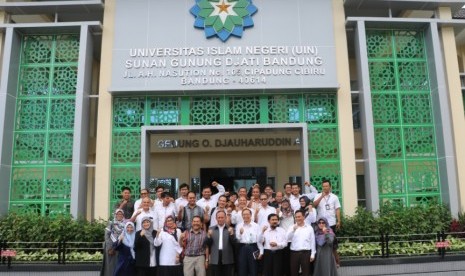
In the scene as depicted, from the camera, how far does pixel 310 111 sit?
37.6ft

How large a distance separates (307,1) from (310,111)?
3084 mm

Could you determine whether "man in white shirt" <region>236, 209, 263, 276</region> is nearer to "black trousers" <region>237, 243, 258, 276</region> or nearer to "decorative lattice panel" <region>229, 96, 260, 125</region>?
"black trousers" <region>237, 243, 258, 276</region>

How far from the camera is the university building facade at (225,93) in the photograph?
36.5ft

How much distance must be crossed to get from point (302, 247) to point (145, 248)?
2537 millimetres

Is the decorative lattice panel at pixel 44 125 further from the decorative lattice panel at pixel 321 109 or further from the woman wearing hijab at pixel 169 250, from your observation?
→ the decorative lattice panel at pixel 321 109

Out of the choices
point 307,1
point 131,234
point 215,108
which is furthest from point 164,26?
point 131,234

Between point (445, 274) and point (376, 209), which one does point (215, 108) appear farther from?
point (445, 274)

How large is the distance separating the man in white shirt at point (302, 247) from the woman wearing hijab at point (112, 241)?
9.30 feet

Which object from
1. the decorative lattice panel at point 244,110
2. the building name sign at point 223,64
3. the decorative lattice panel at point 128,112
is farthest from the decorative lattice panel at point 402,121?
the decorative lattice panel at point 128,112

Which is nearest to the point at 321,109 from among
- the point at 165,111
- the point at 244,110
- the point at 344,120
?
the point at 344,120

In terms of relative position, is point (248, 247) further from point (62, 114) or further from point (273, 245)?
point (62, 114)

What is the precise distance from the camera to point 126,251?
6805 millimetres

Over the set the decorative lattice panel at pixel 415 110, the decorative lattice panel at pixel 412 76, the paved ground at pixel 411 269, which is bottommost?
the paved ground at pixel 411 269

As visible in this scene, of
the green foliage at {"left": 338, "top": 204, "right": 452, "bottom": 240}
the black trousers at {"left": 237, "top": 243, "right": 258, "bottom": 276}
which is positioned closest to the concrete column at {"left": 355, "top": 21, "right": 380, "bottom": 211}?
the green foliage at {"left": 338, "top": 204, "right": 452, "bottom": 240}
